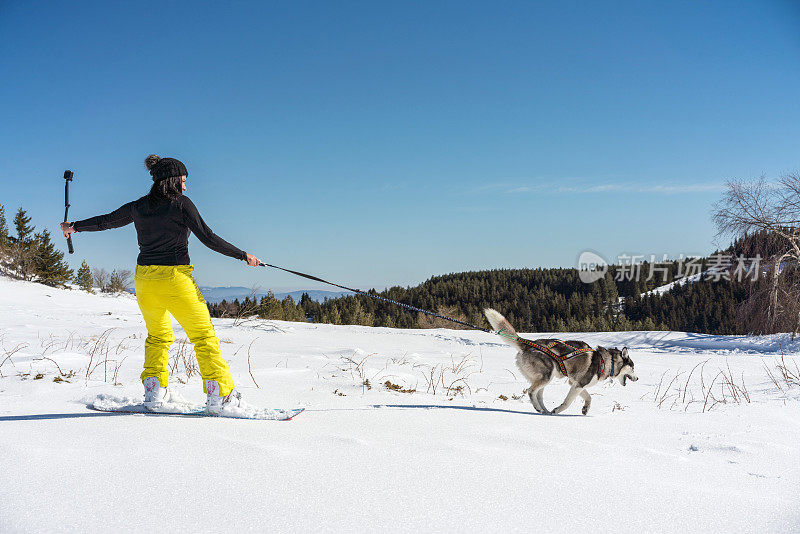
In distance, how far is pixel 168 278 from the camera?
3.43m

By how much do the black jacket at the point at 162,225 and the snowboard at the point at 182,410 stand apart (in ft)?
3.65

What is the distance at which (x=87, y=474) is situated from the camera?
6.90ft

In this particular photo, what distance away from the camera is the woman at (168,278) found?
11.4ft

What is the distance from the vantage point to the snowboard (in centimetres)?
337

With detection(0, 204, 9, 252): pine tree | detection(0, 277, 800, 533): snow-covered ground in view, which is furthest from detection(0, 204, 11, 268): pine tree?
detection(0, 277, 800, 533): snow-covered ground

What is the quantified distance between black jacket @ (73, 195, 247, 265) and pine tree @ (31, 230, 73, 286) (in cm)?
3237

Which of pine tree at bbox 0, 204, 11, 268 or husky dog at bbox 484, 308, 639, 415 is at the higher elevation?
pine tree at bbox 0, 204, 11, 268

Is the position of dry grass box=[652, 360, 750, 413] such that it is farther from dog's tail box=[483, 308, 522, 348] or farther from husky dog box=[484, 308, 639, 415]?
dog's tail box=[483, 308, 522, 348]

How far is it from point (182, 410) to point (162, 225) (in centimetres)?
142

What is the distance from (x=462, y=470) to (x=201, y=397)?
3.07 m

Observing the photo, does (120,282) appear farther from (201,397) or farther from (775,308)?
(775,308)

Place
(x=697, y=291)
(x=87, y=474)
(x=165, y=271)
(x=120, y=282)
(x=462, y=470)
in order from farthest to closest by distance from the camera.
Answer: (x=697, y=291) → (x=120, y=282) → (x=165, y=271) → (x=462, y=470) → (x=87, y=474)

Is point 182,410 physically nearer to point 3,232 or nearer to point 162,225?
point 162,225

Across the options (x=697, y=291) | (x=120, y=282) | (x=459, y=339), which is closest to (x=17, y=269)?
(x=120, y=282)
